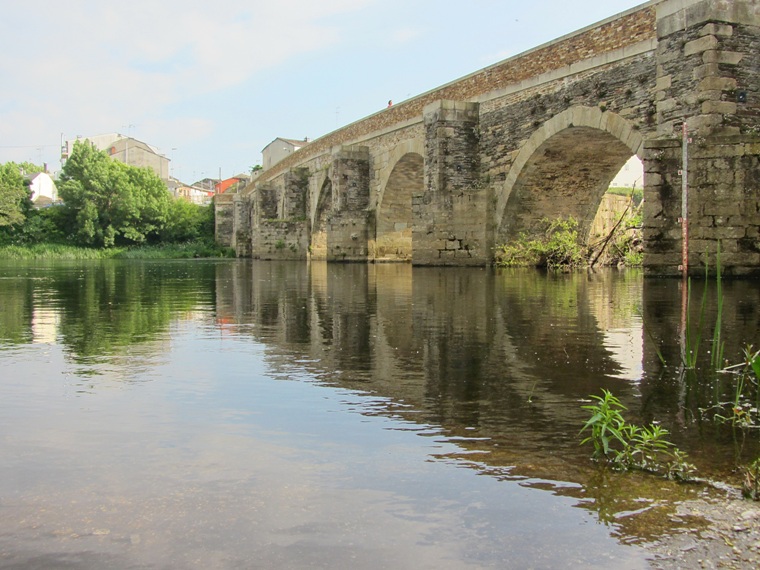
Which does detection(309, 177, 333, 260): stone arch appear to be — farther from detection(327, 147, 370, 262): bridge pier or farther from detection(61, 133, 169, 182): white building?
detection(61, 133, 169, 182): white building

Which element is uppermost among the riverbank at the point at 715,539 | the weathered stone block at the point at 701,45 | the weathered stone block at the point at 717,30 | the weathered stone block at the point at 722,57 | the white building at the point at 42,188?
the white building at the point at 42,188

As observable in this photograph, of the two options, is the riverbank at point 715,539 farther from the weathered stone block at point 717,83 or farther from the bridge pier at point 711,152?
the weathered stone block at point 717,83

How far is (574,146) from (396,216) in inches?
417

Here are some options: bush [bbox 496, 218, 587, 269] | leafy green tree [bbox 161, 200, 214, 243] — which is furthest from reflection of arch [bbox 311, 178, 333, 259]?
leafy green tree [bbox 161, 200, 214, 243]

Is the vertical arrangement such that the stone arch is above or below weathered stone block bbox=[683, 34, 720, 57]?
below

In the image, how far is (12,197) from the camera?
168 ft

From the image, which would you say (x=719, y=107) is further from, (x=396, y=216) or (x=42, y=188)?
(x=42, y=188)

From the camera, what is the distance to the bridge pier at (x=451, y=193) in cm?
1858

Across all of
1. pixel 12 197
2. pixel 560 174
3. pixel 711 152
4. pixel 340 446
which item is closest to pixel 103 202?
pixel 12 197

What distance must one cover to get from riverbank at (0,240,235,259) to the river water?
42.1 m

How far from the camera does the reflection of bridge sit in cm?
1119

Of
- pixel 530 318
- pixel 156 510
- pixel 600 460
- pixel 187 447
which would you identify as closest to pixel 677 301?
pixel 530 318

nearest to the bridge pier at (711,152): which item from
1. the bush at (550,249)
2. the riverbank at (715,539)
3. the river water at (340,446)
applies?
the bush at (550,249)

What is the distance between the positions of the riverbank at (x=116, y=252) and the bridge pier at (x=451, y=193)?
96.6ft
